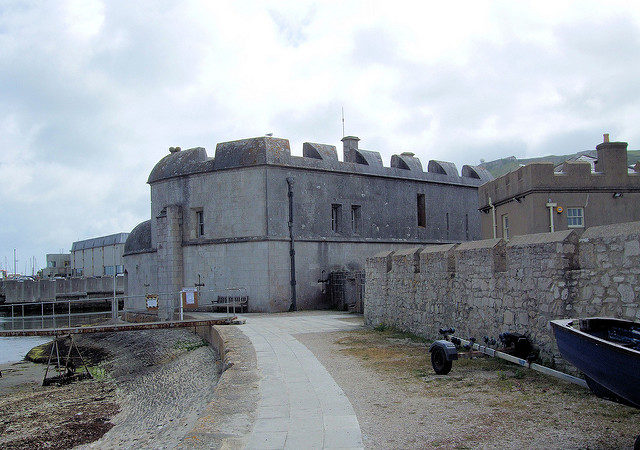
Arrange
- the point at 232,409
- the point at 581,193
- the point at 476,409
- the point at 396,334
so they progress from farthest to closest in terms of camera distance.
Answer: the point at 581,193 < the point at 396,334 < the point at 232,409 < the point at 476,409

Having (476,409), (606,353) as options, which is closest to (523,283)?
(476,409)

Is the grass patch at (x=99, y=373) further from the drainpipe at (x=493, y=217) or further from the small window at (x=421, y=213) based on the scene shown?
the small window at (x=421, y=213)

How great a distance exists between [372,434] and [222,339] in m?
9.81

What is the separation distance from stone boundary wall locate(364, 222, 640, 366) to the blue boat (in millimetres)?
592

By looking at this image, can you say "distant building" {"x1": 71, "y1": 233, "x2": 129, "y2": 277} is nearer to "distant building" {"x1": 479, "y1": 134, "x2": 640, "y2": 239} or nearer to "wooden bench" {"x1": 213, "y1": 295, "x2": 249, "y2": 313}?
"wooden bench" {"x1": 213, "y1": 295, "x2": 249, "y2": 313}

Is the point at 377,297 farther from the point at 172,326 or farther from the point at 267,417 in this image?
the point at 267,417

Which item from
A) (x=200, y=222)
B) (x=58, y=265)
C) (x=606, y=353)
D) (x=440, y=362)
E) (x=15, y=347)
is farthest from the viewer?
(x=58, y=265)

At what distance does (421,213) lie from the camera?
105 feet

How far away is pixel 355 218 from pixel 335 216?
3.91ft

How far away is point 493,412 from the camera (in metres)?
7.10

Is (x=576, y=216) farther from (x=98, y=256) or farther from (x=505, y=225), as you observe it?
(x=98, y=256)

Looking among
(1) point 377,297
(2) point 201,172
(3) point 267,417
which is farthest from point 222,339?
(2) point 201,172

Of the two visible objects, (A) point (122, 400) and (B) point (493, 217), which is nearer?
(A) point (122, 400)

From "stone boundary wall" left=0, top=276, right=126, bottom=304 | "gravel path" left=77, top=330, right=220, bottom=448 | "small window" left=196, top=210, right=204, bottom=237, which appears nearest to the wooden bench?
"gravel path" left=77, top=330, right=220, bottom=448
